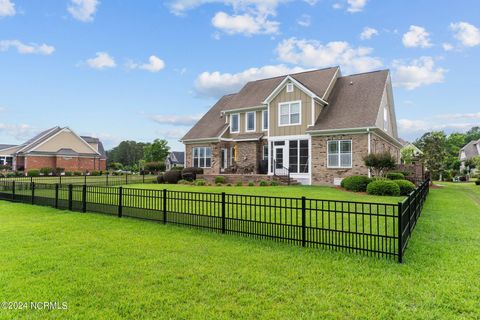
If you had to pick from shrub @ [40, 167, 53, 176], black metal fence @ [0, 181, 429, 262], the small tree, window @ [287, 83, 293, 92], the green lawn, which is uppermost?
window @ [287, 83, 293, 92]

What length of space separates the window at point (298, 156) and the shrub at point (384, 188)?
249 inches

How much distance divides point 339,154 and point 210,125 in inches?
499

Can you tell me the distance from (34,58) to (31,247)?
1463 cm

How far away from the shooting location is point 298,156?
68.5ft

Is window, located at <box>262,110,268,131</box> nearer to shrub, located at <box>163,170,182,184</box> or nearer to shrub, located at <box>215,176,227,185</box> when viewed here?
shrub, located at <box>215,176,227,185</box>

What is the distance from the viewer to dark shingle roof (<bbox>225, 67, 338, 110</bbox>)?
22.6 meters

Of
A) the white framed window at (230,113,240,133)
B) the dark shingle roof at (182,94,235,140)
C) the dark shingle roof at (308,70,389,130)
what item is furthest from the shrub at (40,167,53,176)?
the dark shingle roof at (308,70,389,130)

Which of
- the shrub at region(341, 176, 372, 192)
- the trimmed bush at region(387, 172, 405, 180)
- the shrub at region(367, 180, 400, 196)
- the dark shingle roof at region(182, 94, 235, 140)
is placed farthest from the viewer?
the dark shingle roof at region(182, 94, 235, 140)

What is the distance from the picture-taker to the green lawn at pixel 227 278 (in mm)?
3396

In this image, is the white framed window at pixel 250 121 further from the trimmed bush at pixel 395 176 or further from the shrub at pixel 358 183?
the trimmed bush at pixel 395 176

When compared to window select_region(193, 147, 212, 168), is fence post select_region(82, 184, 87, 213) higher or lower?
lower

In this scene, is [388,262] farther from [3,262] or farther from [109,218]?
[109,218]

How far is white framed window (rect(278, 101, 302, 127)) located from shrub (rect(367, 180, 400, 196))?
25.7 feet

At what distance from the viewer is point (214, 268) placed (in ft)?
15.3
